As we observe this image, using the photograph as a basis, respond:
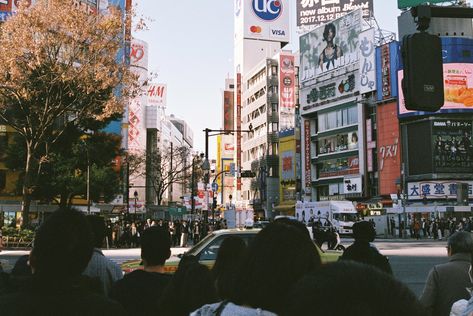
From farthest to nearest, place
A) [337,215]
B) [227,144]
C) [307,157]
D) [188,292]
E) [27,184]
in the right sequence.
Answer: [227,144] < [307,157] < [337,215] < [27,184] < [188,292]

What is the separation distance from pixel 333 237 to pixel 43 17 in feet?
50.7

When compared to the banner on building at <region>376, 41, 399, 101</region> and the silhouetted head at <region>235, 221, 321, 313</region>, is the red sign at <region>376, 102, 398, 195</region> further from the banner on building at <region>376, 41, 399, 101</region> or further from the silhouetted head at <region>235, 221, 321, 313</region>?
the silhouetted head at <region>235, 221, 321, 313</region>

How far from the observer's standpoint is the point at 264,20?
110m

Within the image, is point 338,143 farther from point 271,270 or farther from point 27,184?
point 271,270

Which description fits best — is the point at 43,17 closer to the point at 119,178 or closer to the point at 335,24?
the point at 119,178

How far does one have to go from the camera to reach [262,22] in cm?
11012

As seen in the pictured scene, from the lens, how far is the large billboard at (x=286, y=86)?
86.6 metres

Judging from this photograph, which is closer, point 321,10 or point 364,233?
point 364,233

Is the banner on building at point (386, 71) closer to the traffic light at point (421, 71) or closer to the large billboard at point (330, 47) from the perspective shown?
the large billboard at point (330, 47)

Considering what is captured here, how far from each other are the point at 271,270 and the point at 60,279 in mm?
848

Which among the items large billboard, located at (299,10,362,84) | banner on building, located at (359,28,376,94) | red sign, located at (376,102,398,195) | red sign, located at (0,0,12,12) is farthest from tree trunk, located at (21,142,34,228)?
large billboard, located at (299,10,362,84)

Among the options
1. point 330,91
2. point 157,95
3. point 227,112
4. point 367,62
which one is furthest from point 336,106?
point 157,95

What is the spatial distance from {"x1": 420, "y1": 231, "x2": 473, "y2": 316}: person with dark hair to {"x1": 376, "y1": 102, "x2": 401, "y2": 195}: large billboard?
57.3 m

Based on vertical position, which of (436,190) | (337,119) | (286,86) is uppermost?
(286,86)
